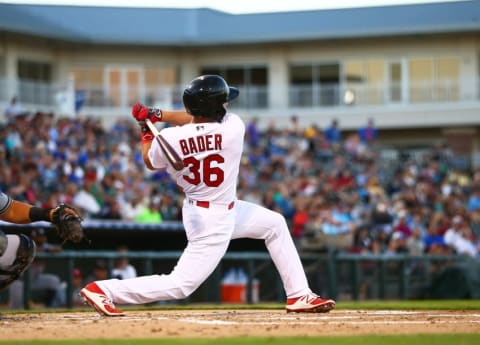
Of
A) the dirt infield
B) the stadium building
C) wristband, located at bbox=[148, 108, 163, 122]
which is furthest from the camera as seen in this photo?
the stadium building

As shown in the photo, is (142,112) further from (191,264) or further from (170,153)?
(191,264)

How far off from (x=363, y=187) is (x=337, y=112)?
43.7ft

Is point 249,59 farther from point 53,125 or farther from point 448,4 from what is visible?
point 53,125

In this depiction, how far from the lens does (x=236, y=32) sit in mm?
39156

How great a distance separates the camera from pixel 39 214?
805cm

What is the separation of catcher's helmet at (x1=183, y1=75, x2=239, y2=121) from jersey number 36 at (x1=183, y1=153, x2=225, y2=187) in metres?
0.33

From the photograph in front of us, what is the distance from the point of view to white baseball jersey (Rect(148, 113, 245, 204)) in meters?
7.90

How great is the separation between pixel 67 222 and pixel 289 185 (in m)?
14.0

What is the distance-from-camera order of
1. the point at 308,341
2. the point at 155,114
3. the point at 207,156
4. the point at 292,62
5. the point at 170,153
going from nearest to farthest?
the point at 308,341
the point at 170,153
the point at 207,156
the point at 155,114
the point at 292,62

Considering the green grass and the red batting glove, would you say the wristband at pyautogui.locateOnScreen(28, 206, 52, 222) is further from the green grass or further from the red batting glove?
the green grass

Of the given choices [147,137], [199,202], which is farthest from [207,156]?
[147,137]

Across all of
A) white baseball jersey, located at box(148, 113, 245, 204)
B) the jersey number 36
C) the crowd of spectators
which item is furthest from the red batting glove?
the crowd of spectators

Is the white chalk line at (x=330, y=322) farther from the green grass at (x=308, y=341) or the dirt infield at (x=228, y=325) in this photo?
the green grass at (x=308, y=341)

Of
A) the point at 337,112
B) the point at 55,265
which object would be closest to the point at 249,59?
the point at 337,112
